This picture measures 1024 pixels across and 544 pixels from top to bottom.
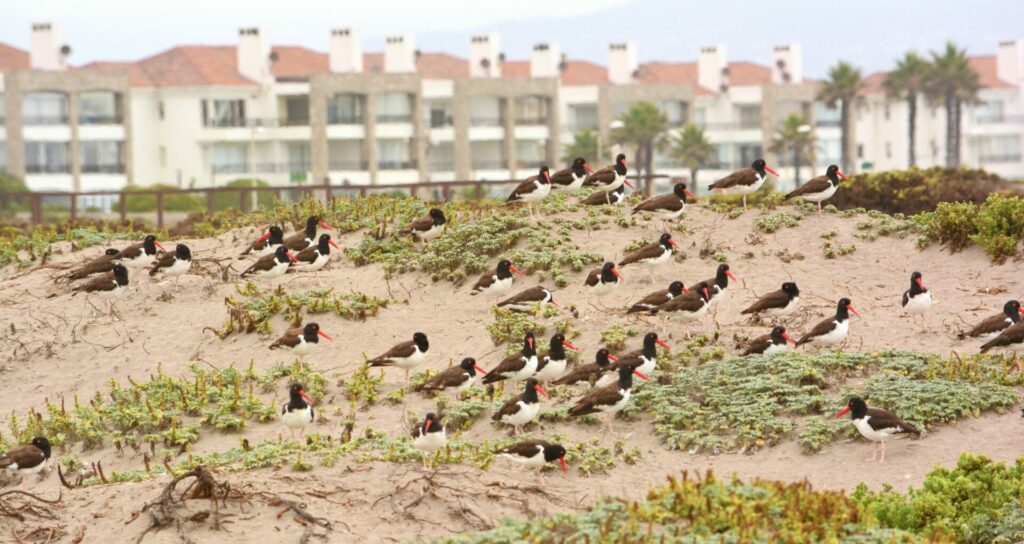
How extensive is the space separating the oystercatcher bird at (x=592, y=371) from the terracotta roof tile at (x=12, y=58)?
95508 mm

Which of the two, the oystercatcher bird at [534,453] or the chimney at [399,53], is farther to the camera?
the chimney at [399,53]

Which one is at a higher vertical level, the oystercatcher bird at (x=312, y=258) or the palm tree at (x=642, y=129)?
the palm tree at (x=642, y=129)

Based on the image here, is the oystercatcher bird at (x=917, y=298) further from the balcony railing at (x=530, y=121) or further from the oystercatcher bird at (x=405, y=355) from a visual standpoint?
the balcony railing at (x=530, y=121)

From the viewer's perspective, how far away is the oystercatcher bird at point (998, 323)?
69.8ft

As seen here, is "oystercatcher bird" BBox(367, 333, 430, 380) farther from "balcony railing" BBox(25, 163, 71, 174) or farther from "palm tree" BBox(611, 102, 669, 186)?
"palm tree" BBox(611, 102, 669, 186)

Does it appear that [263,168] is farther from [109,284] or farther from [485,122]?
[109,284]

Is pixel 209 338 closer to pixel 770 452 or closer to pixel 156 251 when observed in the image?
pixel 156 251

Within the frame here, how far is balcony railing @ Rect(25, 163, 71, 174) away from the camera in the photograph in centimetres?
10569

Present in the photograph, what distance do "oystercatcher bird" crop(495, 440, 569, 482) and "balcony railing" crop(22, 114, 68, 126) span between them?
94.9 meters

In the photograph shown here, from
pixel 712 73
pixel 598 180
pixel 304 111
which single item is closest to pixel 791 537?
pixel 598 180

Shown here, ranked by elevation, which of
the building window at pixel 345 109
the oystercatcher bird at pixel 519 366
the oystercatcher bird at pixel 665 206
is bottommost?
the oystercatcher bird at pixel 519 366

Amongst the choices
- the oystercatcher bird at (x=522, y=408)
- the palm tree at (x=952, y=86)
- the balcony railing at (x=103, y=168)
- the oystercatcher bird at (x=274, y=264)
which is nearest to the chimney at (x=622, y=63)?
the palm tree at (x=952, y=86)

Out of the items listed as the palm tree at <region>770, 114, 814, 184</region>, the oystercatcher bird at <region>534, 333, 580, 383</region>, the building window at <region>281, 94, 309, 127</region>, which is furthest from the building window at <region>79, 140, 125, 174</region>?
the oystercatcher bird at <region>534, 333, 580, 383</region>

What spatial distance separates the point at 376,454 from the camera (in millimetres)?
17062
